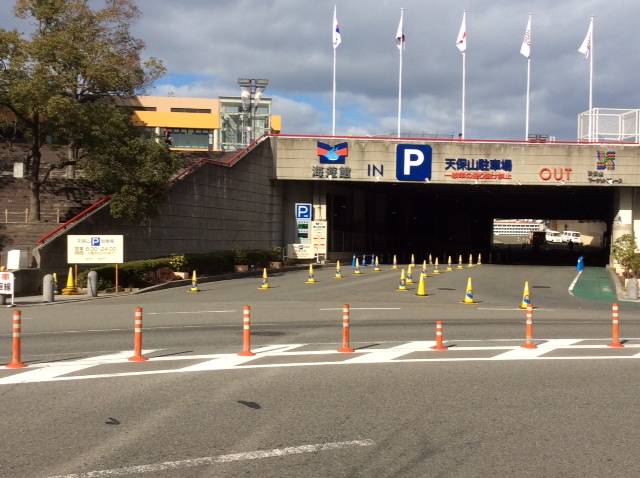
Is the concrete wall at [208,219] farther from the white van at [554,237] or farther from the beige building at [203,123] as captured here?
the white van at [554,237]

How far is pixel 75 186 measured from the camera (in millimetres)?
37531

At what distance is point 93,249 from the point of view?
2642 cm

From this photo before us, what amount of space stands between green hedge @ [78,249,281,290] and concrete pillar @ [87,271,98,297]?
50.1 inches

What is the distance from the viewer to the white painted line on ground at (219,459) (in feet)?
19.9

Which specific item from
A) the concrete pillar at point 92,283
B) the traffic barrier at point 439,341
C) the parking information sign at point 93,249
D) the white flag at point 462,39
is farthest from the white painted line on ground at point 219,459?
the white flag at point 462,39

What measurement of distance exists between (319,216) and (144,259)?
18.2m

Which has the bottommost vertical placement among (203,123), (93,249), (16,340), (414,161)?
(16,340)

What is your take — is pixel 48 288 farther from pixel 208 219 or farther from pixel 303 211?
pixel 303 211

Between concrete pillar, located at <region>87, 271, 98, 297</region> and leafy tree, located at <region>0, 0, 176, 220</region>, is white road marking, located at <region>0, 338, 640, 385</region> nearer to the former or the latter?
concrete pillar, located at <region>87, 271, 98, 297</region>

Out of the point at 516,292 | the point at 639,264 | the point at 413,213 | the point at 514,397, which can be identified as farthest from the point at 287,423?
the point at 413,213

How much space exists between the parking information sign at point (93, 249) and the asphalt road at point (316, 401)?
8.70 m

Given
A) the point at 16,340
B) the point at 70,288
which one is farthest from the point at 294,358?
the point at 70,288

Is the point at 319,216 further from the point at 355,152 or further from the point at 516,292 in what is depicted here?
the point at 516,292

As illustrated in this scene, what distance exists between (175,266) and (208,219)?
678 cm
